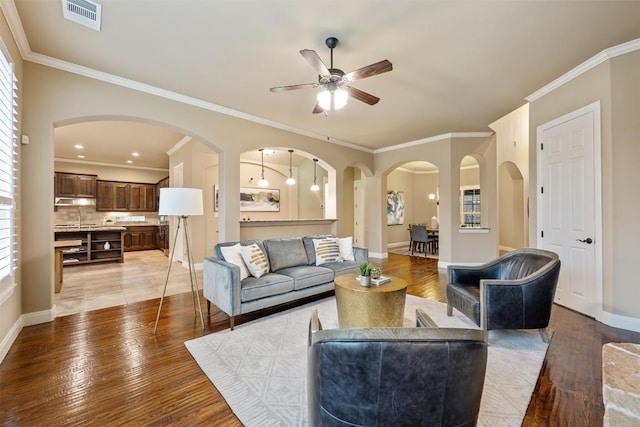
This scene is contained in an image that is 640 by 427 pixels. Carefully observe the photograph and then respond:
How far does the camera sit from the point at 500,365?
2285mm

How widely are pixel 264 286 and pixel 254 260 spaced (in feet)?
1.31

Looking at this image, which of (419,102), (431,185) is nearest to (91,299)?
(419,102)

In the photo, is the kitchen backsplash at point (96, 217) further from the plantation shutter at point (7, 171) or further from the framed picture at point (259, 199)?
the plantation shutter at point (7, 171)

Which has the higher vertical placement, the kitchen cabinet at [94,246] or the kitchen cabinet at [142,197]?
the kitchen cabinet at [142,197]

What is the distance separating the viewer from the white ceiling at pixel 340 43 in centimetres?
234

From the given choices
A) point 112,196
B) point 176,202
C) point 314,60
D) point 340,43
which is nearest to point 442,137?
point 340,43

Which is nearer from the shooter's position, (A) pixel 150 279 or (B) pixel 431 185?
(A) pixel 150 279

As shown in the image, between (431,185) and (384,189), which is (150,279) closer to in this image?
(384,189)

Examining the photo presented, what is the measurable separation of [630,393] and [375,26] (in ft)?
9.37

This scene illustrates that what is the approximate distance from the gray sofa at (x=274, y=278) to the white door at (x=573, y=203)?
2.64 metres

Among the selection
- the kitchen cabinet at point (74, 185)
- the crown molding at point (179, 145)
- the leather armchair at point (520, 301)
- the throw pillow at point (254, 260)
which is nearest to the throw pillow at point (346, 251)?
Result: the throw pillow at point (254, 260)

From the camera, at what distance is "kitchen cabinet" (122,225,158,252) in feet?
29.5

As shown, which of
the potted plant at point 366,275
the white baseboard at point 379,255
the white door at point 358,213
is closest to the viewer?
the potted plant at point 366,275

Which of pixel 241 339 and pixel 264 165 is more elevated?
pixel 264 165
